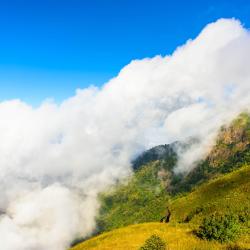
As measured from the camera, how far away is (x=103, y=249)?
74000 millimetres

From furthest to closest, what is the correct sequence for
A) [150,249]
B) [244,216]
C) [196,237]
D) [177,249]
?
[244,216] → [196,237] → [177,249] → [150,249]

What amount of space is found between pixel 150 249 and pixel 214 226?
594 inches

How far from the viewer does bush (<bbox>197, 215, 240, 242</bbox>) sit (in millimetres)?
54094

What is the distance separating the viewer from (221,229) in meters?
55.0

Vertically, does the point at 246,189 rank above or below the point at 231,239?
above

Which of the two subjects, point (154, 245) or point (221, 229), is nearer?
point (154, 245)

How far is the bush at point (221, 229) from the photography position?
54094mm

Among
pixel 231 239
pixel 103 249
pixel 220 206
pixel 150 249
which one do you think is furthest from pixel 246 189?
pixel 150 249

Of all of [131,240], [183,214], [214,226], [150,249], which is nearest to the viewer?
[150,249]

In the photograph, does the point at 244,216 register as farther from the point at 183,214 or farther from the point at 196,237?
the point at 183,214

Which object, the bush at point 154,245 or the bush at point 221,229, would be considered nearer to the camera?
the bush at point 154,245

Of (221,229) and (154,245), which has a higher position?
(154,245)

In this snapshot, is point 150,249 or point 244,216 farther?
point 244,216

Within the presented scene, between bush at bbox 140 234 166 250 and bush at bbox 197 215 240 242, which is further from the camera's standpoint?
bush at bbox 197 215 240 242
